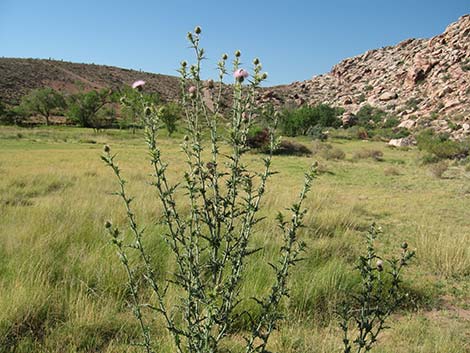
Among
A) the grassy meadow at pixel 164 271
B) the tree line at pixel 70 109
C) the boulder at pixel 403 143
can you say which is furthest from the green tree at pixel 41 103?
the grassy meadow at pixel 164 271

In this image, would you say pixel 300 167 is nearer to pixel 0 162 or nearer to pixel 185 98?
pixel 0 162

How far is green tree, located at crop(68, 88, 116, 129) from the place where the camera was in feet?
152

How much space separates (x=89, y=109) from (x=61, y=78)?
26725 millimetres

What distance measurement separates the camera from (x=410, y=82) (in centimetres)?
5034

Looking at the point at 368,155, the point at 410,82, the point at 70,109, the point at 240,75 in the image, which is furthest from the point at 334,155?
the point at 70,109

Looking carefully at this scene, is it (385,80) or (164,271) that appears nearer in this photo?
(164,271)

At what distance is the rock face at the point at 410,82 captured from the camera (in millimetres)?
38769

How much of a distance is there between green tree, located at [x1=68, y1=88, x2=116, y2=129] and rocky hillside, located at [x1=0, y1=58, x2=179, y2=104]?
12957 mm

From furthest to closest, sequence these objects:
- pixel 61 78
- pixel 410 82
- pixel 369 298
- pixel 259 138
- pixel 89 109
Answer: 1. pixel 61 78
2. pixel 410 82
3. pixel 89 109
4. pixel 259 138
5. pixel 369 298

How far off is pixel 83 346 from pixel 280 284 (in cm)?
168

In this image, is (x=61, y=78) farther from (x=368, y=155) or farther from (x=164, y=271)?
(x=164, y=271)

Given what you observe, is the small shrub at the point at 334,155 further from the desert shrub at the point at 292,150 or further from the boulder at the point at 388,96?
the boulder at the point at 388,96

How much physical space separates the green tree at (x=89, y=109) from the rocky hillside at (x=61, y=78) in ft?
42.5

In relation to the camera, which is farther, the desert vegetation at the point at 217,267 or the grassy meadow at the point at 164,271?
the grassy meadow at the point at 164,271
